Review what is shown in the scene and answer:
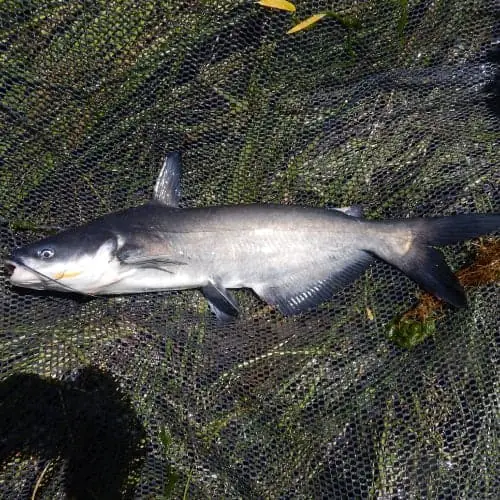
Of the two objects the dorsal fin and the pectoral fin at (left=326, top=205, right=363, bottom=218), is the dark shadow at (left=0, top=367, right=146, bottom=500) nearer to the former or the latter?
the dorsal fin

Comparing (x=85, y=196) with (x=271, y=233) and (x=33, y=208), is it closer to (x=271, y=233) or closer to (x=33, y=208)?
(x=33, y=208)

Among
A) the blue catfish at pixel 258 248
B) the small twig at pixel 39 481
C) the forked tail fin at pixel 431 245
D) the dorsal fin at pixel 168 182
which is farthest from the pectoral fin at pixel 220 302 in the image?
the small twig at pixel 39 481

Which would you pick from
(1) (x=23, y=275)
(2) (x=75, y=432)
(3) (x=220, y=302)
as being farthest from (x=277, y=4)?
(2) (x=75, y=432)

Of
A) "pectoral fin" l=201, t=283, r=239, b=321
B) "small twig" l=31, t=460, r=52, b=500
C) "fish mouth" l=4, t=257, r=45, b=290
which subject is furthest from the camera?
"pectoral fin" l=201, t=283, r=239, b=321

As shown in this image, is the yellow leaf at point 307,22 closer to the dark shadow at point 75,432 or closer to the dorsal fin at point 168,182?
the dorsal fin at point 168,182

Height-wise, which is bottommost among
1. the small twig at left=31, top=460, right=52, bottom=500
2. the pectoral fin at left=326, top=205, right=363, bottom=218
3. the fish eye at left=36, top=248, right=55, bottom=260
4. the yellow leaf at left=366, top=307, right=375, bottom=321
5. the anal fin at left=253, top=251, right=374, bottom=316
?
the small twig at left=31, top=460, right=52, bottom=500

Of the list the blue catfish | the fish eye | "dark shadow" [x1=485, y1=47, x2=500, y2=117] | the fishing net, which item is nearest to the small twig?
the fishing net
